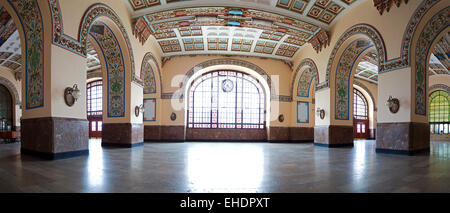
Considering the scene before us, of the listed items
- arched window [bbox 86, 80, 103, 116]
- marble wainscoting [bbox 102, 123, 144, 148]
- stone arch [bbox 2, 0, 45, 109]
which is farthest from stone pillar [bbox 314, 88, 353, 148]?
arched window [bbox 86, 80, 103, 116]

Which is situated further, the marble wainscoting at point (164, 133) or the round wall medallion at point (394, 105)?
the marble wainscoting at point (164, 133)

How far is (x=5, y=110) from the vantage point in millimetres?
17219

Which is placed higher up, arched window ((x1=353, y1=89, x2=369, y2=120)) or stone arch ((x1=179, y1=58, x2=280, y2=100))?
stone arch ((x1=179, y1=58, x2=280, y2=100))

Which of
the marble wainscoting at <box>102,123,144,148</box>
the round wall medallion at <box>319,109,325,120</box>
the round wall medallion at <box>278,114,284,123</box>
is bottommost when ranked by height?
the marble wainscoting at <box>102,123,144,148</box>

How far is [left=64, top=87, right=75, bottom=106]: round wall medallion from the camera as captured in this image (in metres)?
6.55

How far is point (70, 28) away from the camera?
677 cm

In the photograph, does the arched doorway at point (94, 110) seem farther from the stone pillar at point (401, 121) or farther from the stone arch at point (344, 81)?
the stone pillar at point (401, 121)

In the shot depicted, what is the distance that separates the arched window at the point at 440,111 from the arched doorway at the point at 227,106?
15971mm

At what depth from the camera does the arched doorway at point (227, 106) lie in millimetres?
17422

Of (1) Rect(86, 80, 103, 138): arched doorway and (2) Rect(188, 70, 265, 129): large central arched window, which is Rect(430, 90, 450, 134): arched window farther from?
(1) Rect(86, 80, 103, 138): arched doorway

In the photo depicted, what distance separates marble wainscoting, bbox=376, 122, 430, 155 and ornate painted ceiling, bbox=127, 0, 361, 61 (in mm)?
5459

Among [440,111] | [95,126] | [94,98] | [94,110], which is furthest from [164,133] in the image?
[440,111]

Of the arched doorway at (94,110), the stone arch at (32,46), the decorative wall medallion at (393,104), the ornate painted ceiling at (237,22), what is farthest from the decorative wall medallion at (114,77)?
the arched doorway at (94,110)
